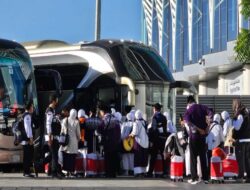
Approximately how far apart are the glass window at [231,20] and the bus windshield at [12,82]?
31.3 metres

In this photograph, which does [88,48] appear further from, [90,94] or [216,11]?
[216,11]

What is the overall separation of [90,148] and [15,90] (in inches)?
126

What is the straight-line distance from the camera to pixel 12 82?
66.0 feet

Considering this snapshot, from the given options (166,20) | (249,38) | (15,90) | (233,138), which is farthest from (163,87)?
(166,20)

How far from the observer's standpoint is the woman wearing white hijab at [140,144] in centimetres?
1802

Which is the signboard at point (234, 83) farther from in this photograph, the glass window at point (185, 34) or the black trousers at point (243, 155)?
the black trousers at point (243, 155)

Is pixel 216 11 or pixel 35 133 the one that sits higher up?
pixel 216 11

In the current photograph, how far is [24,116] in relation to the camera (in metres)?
16.8

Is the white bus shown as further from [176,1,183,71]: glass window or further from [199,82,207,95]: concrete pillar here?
[176,1,183,71]: glass window

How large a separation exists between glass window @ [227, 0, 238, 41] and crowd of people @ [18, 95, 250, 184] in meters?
32.7

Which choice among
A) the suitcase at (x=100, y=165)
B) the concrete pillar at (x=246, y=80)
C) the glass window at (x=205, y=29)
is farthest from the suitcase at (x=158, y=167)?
the glass window at (x=205, y=29)

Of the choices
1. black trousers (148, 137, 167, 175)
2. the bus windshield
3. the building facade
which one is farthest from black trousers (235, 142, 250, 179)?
the building facade

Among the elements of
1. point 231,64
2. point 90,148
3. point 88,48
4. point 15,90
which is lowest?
point 90,148

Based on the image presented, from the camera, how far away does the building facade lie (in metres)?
50.2
